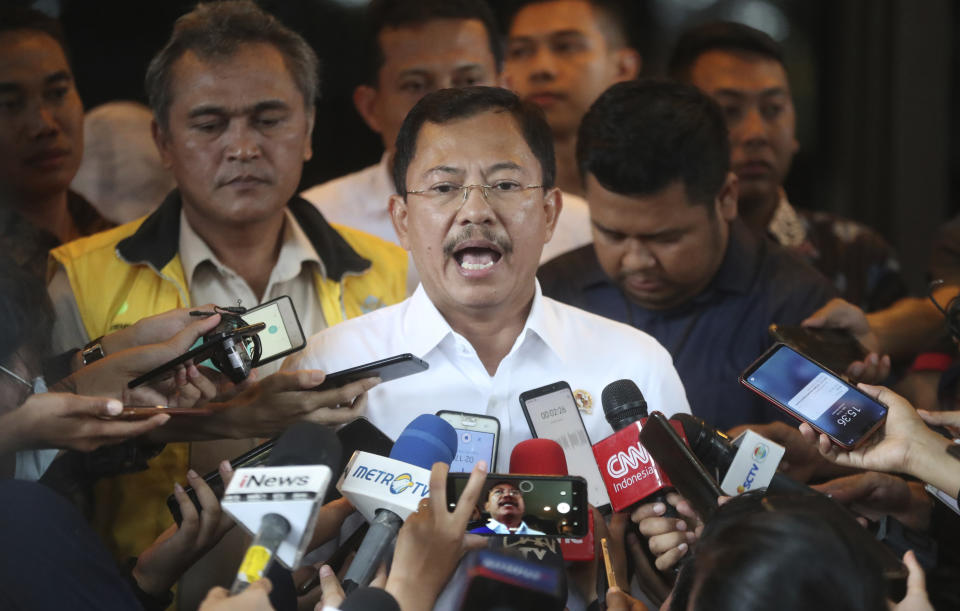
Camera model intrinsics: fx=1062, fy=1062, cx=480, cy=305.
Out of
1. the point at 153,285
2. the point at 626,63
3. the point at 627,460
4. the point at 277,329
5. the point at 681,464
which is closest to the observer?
the point at 681,464

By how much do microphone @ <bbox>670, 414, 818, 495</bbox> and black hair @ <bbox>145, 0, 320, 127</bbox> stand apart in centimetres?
151

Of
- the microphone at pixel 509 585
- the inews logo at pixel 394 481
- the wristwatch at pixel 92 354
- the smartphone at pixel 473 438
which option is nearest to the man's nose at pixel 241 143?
the wristwatch at pixel 92 354

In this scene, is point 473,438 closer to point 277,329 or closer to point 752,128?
point 277,329

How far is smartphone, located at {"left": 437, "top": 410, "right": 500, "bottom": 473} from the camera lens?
2.00 metres

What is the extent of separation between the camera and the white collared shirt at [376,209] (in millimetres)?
3629

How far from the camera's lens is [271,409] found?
7.18ft

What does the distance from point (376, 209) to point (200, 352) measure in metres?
1.70

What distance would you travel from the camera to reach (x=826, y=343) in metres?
2.58

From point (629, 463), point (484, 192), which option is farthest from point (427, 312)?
point (629, 463)

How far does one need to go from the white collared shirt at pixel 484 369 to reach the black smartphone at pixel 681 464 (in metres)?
0.51

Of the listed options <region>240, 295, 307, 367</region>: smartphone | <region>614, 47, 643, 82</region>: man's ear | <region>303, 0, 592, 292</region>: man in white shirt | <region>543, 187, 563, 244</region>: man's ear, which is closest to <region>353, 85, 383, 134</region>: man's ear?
<region>303, 0, 592, 292</region>: man in white shirt

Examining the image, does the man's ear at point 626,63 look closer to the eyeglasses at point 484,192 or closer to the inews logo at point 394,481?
the eyeglasses at point 484,192

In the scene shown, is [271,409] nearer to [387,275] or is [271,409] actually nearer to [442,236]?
[442,236]

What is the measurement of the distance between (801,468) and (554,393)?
883mm
